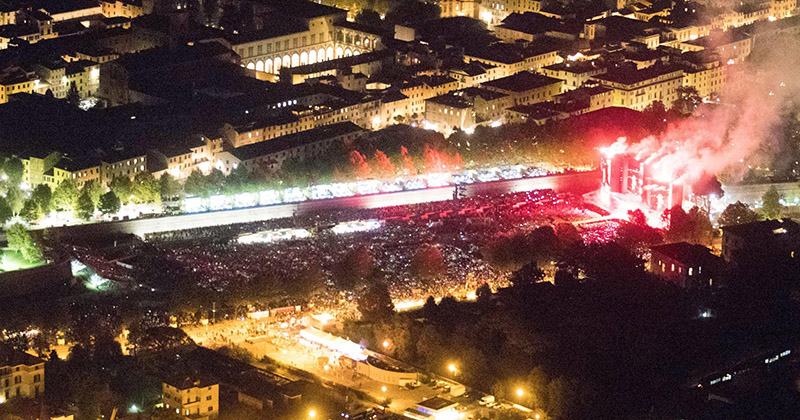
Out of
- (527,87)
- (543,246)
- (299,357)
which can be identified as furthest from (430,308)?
(527,87)

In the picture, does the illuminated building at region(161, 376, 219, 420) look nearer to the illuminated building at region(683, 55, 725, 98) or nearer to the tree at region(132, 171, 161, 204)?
the tree at region(132, 171, 161, 204)

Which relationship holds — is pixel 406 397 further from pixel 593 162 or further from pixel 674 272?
pixel 593 162

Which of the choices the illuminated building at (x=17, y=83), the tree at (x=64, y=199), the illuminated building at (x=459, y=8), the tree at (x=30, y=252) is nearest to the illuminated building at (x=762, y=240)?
the tree at (x=64, y=199)

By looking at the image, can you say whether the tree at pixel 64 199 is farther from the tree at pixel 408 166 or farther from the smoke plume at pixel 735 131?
the smoke plume at pixel 735 131

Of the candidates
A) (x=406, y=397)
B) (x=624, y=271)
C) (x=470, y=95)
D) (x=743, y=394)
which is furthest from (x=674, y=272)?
(x=470, y=95)

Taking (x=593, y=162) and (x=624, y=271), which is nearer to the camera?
(x=624, y=271)

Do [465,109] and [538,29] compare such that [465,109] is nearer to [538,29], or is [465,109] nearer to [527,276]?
[538,29]
